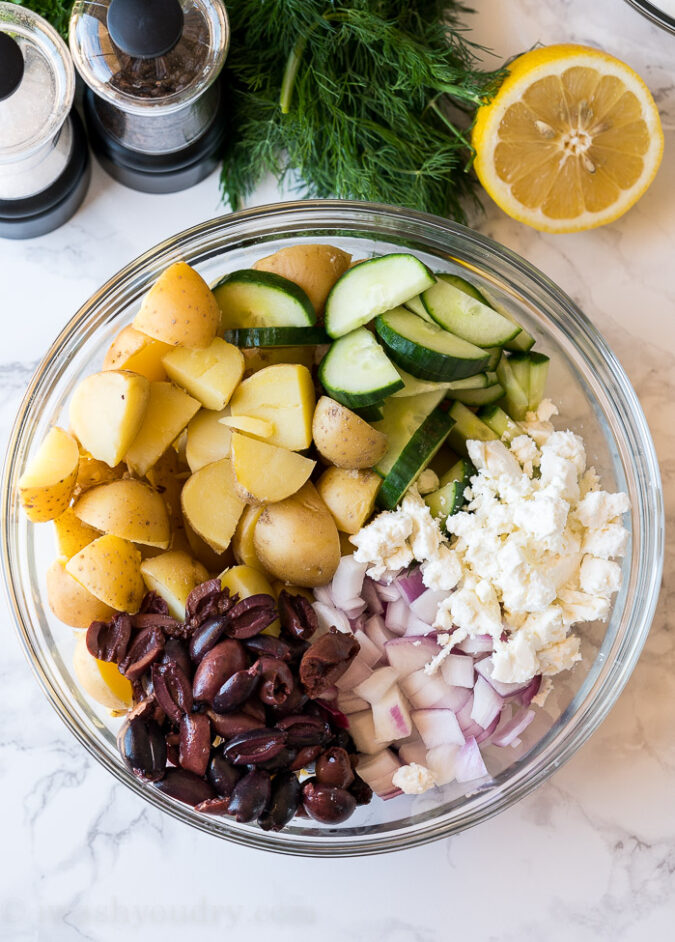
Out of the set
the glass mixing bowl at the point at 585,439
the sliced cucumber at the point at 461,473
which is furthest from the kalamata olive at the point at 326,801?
the sliced cucumber at the point at 461,473

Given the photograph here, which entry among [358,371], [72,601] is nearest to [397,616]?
[358,371]

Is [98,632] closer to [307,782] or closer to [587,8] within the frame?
[307,782]

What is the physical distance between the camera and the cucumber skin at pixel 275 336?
1429mm

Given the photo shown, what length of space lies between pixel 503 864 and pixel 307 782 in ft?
1.86

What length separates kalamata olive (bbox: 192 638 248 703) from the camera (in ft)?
4.34

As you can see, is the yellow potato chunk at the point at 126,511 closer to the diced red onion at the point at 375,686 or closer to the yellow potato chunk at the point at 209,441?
the yellow potato chunk at the point at 209,441

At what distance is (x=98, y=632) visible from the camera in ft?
4.58

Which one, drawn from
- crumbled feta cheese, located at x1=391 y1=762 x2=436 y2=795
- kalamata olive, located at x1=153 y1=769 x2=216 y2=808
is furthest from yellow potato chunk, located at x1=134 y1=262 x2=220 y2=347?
crumbled feta cheese, located at x1=391 y1=762 x2=436 y2=795

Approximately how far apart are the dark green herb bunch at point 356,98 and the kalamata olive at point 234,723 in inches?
39.1

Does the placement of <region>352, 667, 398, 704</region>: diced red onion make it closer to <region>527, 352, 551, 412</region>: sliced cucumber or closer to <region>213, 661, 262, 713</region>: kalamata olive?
<region>213, 661, 262, 713</region>: kalamata olive

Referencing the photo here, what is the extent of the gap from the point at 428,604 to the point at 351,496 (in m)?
0.23

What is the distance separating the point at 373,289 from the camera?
1424 mm

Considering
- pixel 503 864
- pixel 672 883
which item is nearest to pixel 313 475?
pixel 503 864

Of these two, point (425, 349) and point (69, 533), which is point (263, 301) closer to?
point (425, 349)
